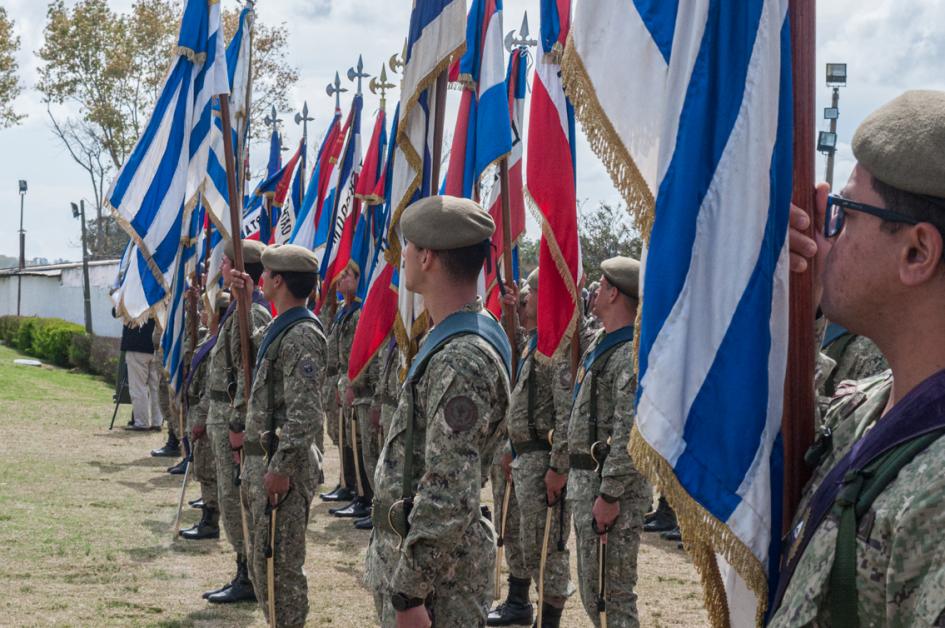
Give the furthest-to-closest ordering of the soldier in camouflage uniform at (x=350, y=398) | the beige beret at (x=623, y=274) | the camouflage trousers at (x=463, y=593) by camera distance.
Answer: the soldier in camouflage uniform at (x=350, y=398)
the beige beret at (x=623, y=274)
the camouflage trousers at (x=463, y=593)

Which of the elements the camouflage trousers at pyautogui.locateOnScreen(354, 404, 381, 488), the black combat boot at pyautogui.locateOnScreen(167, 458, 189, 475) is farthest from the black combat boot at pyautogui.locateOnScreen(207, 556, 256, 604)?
the black combat boot at pyautogui.locateOnScreen(167, 458, 189, 475)

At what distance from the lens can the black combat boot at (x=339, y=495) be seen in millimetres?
10852

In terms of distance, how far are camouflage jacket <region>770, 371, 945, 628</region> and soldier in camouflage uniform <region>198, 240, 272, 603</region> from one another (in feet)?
17.2

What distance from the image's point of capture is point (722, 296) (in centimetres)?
217

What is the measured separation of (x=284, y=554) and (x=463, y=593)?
2095 millimetres

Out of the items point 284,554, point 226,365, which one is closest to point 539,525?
point 284,554

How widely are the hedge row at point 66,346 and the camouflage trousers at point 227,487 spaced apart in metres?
16.8

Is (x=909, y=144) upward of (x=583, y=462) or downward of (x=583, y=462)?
upward

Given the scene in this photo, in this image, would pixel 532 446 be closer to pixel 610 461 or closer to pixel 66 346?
pixel 610 461

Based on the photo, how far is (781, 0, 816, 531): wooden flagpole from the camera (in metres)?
2.11

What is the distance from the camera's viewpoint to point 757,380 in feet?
6.88

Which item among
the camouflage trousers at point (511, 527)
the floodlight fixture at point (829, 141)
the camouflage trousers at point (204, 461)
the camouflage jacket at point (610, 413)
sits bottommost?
the camouflage trousers at point (511, 527)

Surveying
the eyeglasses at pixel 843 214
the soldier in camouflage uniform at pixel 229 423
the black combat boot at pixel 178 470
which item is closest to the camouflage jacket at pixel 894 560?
the eyeglasses at pixel 843 214

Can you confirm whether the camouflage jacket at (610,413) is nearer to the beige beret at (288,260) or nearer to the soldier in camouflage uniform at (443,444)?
the soldier in camouflage uniform at (443,444)
